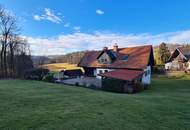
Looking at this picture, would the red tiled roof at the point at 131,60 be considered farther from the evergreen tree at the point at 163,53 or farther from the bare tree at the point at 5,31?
the evergreen tree at the point at 163,53

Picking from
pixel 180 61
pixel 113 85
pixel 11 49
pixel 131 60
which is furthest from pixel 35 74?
pixel 180 61

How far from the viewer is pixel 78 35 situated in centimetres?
3872

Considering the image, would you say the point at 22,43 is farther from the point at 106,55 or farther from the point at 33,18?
the point at 106,55

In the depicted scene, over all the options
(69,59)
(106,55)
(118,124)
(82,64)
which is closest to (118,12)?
(106,55)

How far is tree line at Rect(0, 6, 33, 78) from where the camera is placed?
35750 millimetres

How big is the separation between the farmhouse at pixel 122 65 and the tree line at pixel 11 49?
14.4 m

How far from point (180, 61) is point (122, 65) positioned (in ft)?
77.1

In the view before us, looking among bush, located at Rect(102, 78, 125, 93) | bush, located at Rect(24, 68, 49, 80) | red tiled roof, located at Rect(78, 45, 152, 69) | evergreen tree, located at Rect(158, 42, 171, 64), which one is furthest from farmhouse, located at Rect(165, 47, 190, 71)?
bush, located at Rect(24, 68, 49, 80)

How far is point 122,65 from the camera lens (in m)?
26.9

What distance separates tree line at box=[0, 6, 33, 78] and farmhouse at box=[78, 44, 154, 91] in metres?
14.4

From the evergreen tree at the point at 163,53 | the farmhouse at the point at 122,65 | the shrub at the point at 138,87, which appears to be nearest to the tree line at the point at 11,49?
the farmhouse at the point at 122,65

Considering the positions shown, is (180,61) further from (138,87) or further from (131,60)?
(138,87)

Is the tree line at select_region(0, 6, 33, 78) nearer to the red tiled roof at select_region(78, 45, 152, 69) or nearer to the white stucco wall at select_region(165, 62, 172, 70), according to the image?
the red tiled roof at select_region(78, 45, 152, 69)

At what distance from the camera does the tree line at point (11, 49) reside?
3575 cm
